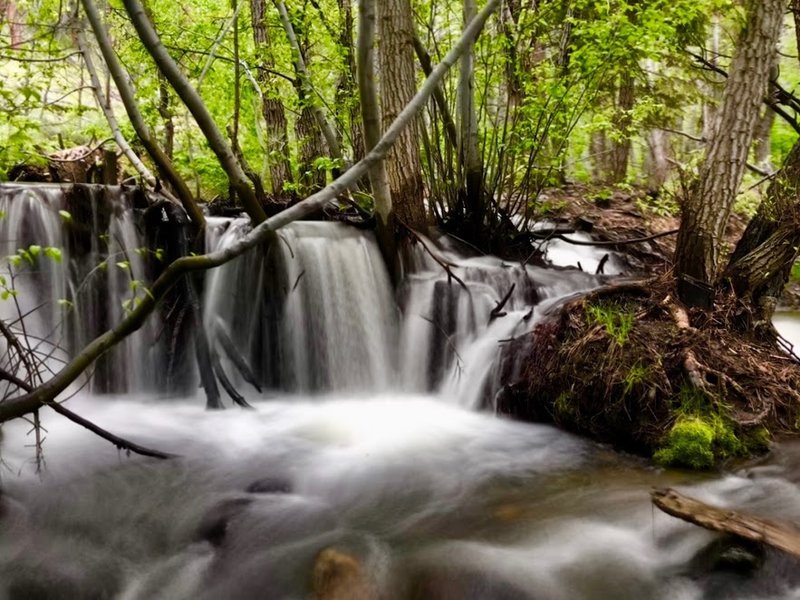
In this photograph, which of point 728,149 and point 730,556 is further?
point 728,149

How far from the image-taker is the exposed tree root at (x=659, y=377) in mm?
3941

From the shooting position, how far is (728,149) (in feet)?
14.7

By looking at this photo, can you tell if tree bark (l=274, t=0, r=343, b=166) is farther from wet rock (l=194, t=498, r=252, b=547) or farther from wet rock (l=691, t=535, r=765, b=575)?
wet rock (l=691, t=535, r=765, b=575)

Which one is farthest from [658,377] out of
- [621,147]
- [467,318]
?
[621,147]

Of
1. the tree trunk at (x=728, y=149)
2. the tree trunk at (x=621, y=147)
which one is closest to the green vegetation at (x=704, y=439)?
the tree trunk at (x=728, y=149)

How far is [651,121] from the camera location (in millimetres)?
9773

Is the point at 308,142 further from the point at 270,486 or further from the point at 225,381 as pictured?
the point at 270,486

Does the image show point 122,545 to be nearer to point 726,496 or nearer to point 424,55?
point 726,496

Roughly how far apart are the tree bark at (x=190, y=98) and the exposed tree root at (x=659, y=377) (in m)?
2.63

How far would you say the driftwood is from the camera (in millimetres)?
2766

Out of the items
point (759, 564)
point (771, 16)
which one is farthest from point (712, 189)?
point (759, 564)

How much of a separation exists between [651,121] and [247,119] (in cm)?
669

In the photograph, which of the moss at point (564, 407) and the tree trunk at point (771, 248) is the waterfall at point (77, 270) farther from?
the tree trunk at point (771, 248)

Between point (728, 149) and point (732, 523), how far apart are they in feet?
9.47
